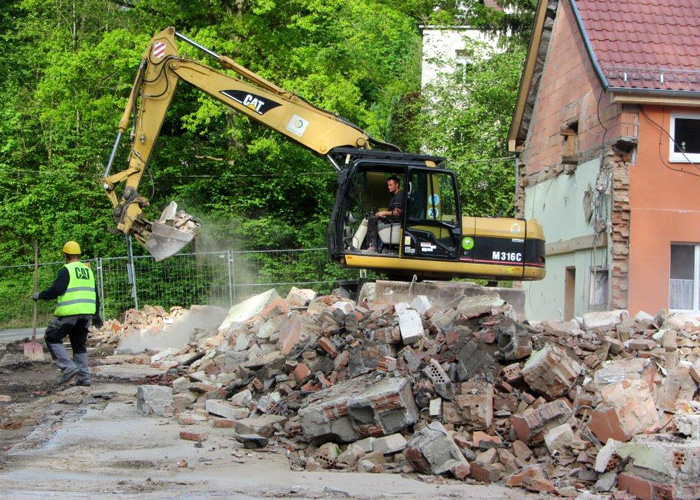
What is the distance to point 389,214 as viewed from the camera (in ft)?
44.5

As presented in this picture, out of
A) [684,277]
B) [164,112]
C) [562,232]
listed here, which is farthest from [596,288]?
[164,112]

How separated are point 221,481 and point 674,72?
12.6 m

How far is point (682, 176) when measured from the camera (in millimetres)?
16438

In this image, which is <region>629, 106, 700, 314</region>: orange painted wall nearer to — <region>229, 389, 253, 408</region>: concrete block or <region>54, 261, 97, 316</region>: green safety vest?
<region>229, 389, 253, 408</region>: concrete block

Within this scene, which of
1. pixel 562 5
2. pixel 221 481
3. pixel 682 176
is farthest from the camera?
pixel 562 5

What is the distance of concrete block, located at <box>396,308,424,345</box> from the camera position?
10.1 meters

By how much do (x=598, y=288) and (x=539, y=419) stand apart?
898cm

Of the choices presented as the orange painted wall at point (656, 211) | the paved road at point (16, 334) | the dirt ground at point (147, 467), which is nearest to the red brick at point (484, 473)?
the dirt ground at point (147, 467)

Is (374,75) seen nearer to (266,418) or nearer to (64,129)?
(64,129)

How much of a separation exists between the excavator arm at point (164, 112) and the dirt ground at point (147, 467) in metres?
4.77

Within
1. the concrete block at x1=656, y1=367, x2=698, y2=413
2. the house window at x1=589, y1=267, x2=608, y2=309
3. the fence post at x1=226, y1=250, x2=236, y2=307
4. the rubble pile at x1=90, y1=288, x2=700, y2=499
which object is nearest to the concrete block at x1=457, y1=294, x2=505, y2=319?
the rubble pile at x1=90, y1=288, x2=700, y2=499

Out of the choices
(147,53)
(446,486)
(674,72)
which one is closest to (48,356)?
(147,53)

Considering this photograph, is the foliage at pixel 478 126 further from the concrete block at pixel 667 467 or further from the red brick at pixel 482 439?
the concrete block at pixel 667 467

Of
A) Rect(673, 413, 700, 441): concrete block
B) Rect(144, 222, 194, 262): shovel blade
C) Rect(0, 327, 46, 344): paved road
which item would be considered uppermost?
Rect(144, 222, 194, 262): shovel blade
